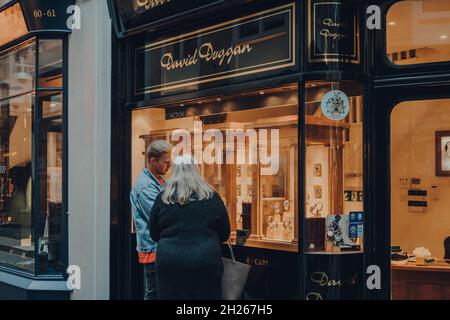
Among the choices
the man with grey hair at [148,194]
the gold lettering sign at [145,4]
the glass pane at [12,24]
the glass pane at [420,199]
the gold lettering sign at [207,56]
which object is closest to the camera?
the man with grey hair at [148,194]

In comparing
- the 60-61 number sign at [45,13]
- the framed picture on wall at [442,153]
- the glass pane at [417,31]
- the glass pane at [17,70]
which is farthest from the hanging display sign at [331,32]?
the glass pane at [17,70]

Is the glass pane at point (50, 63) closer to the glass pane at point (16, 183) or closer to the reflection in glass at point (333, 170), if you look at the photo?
the glass pane at point (16, 183)

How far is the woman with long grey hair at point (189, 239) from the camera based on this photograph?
5.52m

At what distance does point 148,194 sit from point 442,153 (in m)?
3.03

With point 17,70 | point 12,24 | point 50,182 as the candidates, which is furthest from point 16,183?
point 12,24

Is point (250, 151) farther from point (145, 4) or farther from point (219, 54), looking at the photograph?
point (145, 4)

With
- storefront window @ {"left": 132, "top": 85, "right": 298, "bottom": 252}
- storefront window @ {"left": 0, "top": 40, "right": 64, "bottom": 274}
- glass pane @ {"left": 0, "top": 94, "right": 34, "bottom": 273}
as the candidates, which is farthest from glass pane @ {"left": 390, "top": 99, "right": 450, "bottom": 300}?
glass pane @ {"left": 0, "top": 94, "right": 34, "bottom": 273}

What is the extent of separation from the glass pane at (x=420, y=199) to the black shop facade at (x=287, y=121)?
35 centimetres

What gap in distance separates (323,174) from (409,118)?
1.09 m

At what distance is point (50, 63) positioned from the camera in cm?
870

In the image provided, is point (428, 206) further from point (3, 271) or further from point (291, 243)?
point (3, 271)

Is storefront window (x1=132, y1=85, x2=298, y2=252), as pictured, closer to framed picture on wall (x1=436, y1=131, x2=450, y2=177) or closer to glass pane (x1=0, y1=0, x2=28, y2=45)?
framed picture on wall (x1=436, y1=131, x2=450, y2=177)
